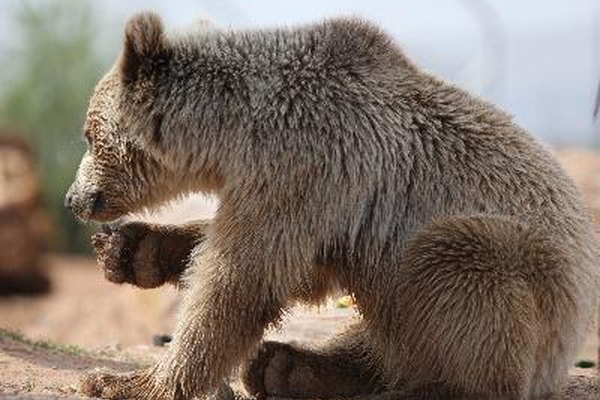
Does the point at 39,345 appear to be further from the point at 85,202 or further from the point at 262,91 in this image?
the point at 262,91

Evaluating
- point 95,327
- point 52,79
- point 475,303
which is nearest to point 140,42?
point 475,303

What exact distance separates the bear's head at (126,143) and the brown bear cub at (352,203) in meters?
0.01

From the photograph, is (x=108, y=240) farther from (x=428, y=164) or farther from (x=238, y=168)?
(x=428, y=164)

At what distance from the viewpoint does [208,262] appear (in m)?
6.24

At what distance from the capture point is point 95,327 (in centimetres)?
1523

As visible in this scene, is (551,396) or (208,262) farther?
(551,396)

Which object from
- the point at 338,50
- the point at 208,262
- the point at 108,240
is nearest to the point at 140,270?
the point at 108,240

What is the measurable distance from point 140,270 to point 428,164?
1725 millimetres

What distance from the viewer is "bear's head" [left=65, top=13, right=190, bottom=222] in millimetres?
6527

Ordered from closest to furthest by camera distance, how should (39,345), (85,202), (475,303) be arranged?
1. (475,303)
2. (85,202)
3. (39,345)

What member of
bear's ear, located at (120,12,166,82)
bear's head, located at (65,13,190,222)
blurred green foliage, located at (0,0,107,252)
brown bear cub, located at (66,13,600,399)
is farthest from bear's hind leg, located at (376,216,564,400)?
blurred green foliage, located at (0,0,107,252)

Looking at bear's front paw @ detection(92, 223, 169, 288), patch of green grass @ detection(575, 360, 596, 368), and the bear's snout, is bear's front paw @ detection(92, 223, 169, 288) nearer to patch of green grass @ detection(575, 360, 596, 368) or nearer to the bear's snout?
the bear's snout

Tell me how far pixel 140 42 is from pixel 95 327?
9.19 metres

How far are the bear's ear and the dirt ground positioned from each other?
5.22 ft
